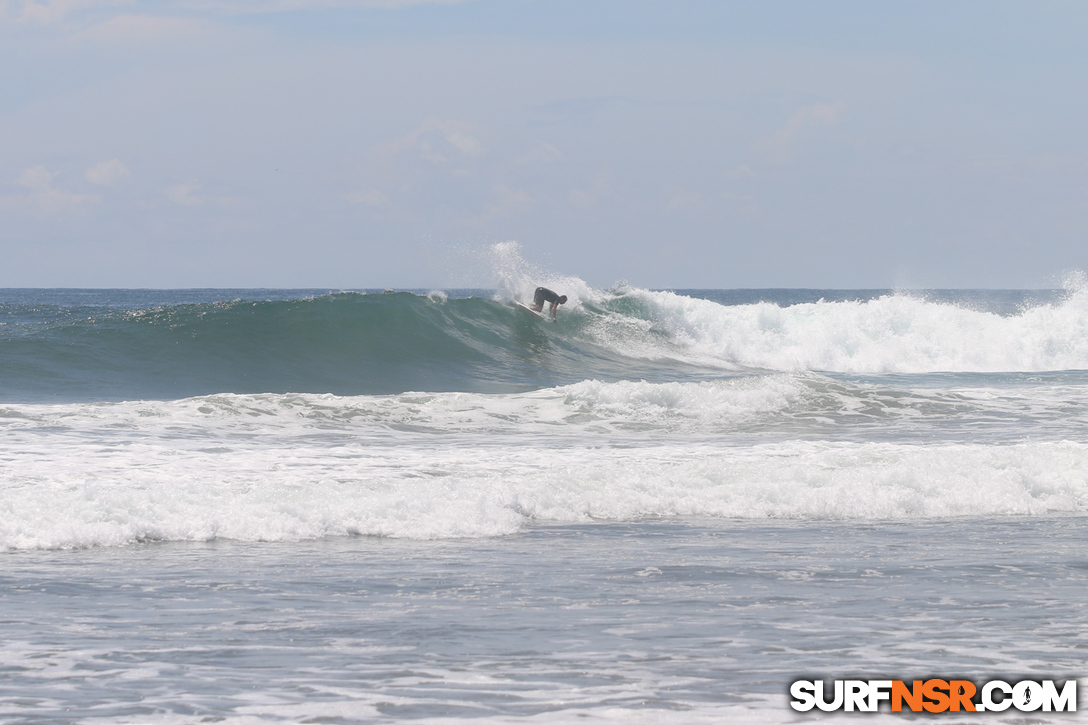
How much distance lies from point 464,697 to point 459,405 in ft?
32.1

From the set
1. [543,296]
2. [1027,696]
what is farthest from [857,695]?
[543,296]

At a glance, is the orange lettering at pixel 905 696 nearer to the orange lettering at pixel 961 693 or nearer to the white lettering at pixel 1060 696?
the orange lettering at pixel 961 693

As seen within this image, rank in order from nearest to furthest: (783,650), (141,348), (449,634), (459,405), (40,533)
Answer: (783,650) < (449,634) < (40,533) < (459,405) < (141,348)

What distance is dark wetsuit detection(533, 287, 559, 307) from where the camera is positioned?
24.7 metres

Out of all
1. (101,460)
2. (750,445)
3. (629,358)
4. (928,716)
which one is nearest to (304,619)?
(928,716)

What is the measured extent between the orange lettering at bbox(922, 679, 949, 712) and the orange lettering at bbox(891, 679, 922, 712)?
0.02m

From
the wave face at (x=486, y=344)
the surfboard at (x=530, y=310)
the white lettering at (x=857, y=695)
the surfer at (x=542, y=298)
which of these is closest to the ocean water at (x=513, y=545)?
the white lettering at (x=857, y=695)

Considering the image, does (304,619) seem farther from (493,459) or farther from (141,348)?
(141,348)

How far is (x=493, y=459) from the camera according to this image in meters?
9.87

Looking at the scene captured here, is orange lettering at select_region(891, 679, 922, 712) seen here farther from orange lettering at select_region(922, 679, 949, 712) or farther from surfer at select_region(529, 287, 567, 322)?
surfer at select_region(529, 287, 567, 322)

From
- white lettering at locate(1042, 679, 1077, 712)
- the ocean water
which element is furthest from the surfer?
white lettering at locate(1042, 679, 1077, 712)

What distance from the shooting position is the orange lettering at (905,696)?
136 inches

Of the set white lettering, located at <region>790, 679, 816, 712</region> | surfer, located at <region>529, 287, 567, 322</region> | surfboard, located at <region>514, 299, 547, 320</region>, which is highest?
surfer, located at <region>529, 287, 567, 322</region>

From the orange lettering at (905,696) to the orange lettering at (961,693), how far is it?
114 mm
